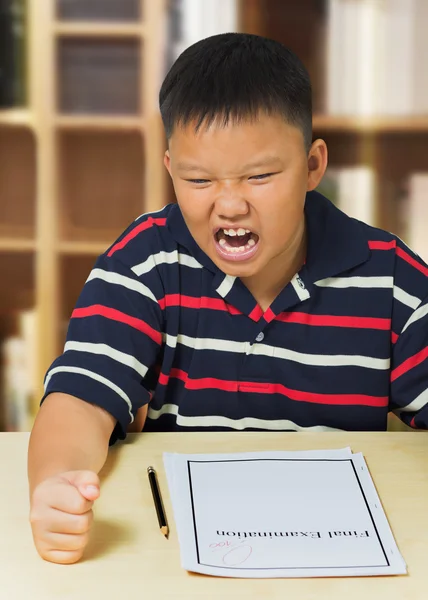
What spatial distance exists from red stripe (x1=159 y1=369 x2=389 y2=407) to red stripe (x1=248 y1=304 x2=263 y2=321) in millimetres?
100

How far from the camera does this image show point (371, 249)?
52.9 inches

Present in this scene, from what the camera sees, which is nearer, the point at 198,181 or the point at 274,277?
the point at 198,181

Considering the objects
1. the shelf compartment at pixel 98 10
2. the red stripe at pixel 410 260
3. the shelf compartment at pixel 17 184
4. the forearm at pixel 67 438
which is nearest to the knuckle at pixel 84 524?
the forearm at pixel 67 438

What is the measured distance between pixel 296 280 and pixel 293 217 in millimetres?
172

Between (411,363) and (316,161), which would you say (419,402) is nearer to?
(411,363)

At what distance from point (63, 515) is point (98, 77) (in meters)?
1.97

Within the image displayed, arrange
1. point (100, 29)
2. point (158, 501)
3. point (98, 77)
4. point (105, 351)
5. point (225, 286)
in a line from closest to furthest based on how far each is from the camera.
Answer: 1. point (158, 501)
2. point (105, 351)
3. point (225, 286)
4. point (100, 29)
5. point (98, 77)

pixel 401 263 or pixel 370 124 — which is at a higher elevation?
pixel 370 124

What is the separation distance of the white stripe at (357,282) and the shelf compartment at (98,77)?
1462 mm

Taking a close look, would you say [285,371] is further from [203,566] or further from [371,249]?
[203,566]

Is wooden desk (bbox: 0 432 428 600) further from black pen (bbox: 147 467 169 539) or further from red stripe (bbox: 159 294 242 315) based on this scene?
red stripe (bbox: 159 294 242 315)

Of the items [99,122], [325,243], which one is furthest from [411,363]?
[99,122]

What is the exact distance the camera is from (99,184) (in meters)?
2.71

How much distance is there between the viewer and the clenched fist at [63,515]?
0.87 metres
